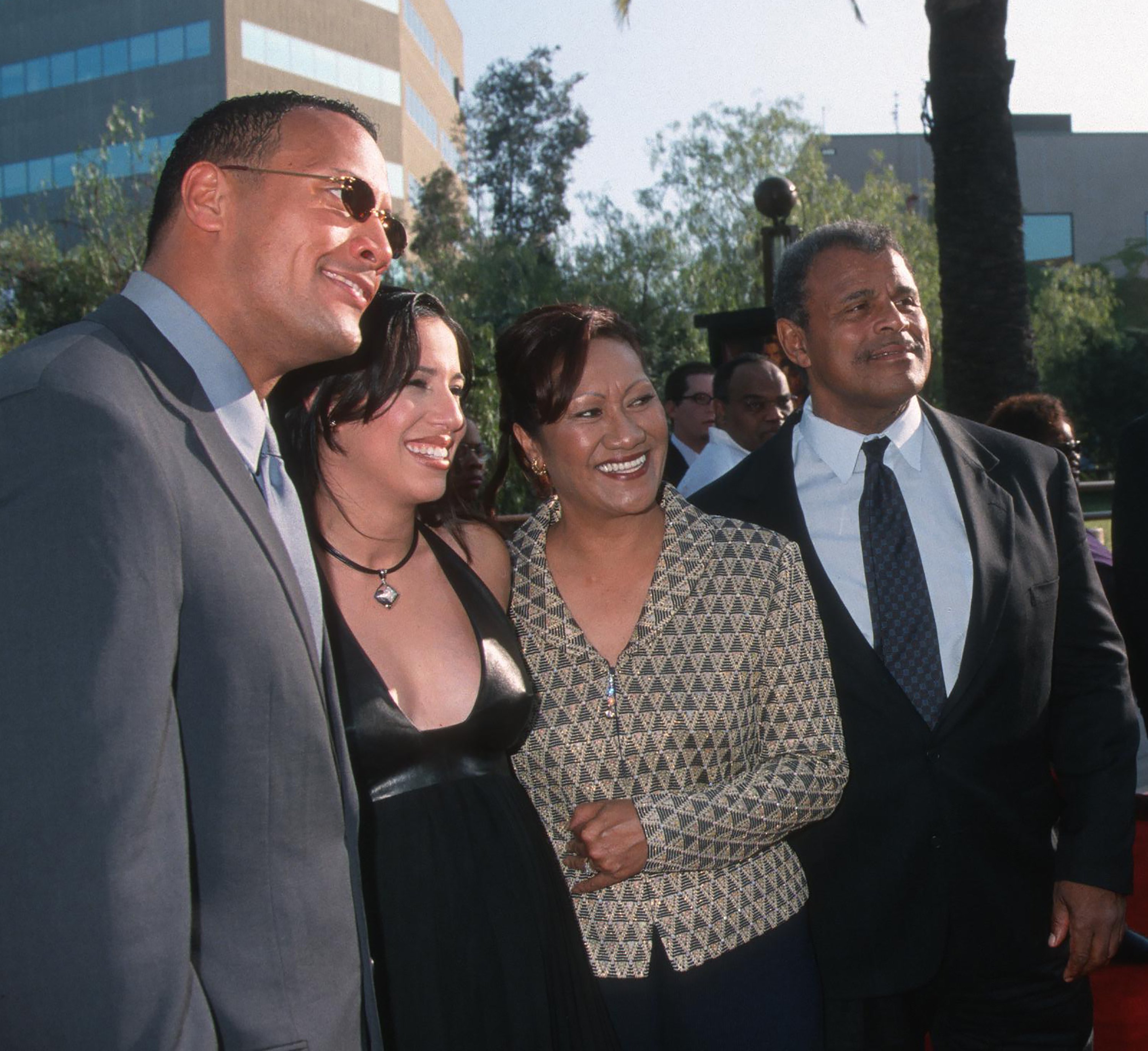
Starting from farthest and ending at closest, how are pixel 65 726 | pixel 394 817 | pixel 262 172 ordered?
pixel 394 817, pixel 262 172, pixel 65 726

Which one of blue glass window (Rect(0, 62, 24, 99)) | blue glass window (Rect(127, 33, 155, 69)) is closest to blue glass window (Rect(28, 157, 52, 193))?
blue glass window (Rect(0, 62, 24, 99))

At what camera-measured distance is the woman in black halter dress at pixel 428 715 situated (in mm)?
2275

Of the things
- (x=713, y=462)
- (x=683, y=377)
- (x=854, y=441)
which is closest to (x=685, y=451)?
(x=683, y=377)

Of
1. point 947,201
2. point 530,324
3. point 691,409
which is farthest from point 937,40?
point 530,324

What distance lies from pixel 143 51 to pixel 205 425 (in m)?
57.7

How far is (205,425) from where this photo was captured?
1609 mm

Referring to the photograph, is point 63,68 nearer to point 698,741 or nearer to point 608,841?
point 698,741

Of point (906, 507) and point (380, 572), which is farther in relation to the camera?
point (906, 507)

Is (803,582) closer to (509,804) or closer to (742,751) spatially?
(742,751)

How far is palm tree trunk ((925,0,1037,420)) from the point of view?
7.54m

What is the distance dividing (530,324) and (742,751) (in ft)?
3.76

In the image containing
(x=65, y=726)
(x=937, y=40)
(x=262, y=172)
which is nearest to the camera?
(x=65, y=726)

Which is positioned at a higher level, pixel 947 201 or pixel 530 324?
pixel 947 201

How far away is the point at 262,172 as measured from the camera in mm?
1897
